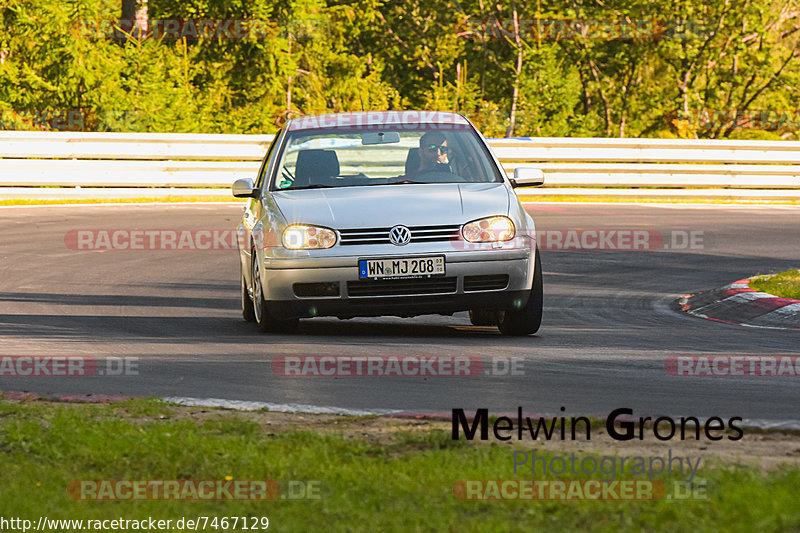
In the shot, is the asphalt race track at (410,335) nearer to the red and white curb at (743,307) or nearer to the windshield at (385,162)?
the red and white curb at (743,307)

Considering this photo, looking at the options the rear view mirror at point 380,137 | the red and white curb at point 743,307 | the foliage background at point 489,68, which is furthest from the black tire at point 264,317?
the foliage background at point 489,68

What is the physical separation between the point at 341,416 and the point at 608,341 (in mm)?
3243

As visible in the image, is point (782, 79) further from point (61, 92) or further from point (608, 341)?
point (608, 341)

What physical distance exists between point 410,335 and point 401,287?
83cm

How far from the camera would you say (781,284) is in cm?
1164

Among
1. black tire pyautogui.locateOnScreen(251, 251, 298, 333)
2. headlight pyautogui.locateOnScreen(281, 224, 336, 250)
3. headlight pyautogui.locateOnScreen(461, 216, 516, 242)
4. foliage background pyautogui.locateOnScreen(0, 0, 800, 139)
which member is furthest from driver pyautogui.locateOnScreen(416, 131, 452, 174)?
foliage background pyautogui.locateOnScreen(0, 0, 800, 139)

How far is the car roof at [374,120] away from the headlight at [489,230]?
5.68ft

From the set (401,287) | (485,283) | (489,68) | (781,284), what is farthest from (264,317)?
(489,68)

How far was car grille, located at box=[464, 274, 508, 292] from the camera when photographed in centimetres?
882

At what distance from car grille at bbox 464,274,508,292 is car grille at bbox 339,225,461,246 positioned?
1.01 ft

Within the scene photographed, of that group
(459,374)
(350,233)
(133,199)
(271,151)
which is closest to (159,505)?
(459,374)

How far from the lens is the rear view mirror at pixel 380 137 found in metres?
10.1

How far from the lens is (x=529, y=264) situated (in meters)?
8.99

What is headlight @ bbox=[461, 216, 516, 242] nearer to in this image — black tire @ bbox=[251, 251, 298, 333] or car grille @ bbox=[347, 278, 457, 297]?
car grille @ bbox=[347, 278, 457, 297]
